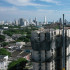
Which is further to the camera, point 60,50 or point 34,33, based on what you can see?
point 60,50

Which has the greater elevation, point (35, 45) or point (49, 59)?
point (35, 45)

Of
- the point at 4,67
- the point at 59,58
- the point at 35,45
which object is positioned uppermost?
the point at 35,45

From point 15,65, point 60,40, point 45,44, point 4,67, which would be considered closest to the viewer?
point 45,44

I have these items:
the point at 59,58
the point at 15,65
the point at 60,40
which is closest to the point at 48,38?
the point at 60,40

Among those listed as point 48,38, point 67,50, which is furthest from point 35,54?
point 67,50

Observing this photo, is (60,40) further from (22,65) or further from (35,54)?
(22,65)

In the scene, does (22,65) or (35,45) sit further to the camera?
(22,65)

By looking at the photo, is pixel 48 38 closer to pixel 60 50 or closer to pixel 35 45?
pixel 35 45

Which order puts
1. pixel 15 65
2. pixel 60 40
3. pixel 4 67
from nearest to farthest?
pixel 60 40 < pixel 15 65 < pixel 4 67

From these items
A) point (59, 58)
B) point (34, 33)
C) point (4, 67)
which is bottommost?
point (4, 67)
